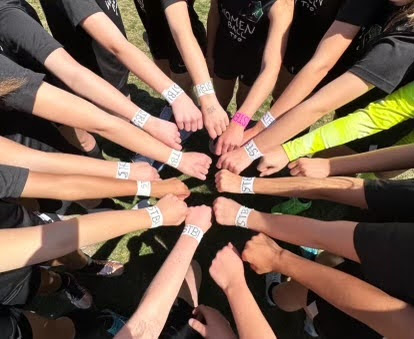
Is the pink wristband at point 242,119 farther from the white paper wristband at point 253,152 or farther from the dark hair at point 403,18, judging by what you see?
the dark hair at point 403,18

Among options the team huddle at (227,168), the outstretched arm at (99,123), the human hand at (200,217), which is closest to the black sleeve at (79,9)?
the team huddle at (227,168)

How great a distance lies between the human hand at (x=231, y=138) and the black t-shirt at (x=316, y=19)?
31.3 inches

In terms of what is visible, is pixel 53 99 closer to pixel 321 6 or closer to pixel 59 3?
pixel 59 3

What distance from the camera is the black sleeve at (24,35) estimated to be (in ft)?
7.58

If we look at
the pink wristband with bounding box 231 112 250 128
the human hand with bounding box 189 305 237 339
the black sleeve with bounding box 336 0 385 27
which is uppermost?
the black sleeve with bounding box 336 0 385 27

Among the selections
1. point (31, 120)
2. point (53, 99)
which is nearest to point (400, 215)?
point (53, 99)

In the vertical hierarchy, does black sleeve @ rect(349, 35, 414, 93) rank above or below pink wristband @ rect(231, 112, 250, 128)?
above

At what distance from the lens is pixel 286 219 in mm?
2195

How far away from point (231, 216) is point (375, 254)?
3.02ft

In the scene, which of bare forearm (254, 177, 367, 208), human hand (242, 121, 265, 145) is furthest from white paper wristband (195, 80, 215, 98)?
bare forearm (254, 177, 367, 208)

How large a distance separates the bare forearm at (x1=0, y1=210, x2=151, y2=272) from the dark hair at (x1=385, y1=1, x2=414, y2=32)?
1.71 m

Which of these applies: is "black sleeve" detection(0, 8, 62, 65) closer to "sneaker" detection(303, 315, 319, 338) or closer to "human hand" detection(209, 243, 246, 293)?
"human hand" detection(209, 243, 246, 293)

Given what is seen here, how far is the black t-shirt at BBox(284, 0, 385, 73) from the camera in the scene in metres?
2.28

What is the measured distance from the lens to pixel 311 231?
2.04 m
